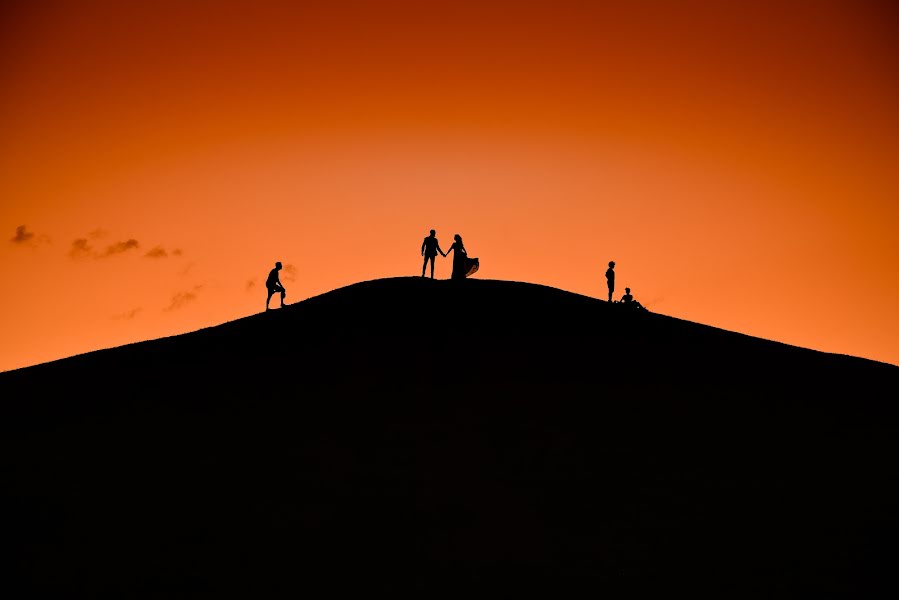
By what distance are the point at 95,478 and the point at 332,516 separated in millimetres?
6235

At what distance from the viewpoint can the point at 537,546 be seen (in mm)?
16516

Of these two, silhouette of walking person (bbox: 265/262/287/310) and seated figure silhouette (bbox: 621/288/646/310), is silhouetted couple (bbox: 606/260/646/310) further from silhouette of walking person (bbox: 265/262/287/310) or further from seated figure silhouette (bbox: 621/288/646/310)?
silhouette of walking person (bbox: 265/262/287/310)

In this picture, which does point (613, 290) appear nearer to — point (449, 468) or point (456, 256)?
point (456, 256)

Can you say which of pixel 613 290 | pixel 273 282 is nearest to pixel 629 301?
pixel 613 290

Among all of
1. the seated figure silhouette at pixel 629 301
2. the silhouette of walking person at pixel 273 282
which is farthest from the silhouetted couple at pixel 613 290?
the silhouette of walking person at pixel 273 282

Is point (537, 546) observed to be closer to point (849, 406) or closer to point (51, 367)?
point (849, 406)

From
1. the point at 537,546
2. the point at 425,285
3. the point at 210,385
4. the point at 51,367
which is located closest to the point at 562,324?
the point at 425,285

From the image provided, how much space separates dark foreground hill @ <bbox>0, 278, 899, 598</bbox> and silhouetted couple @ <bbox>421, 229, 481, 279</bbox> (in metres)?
3.07

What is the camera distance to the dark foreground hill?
15758 millimetres

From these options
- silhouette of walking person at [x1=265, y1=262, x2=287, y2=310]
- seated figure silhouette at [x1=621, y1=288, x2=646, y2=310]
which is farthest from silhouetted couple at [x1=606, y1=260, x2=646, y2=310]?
silhouette of walking person at [x1=265, y1=262, x2=287, y2=310]

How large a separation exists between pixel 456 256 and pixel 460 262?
0.94 feet

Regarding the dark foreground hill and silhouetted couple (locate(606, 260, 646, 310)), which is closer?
the dark foreground hill

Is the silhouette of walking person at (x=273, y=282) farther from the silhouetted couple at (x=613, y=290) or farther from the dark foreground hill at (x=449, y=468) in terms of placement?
the silhouetted couple at (x=613, y=290)

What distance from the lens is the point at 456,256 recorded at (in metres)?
33.1
